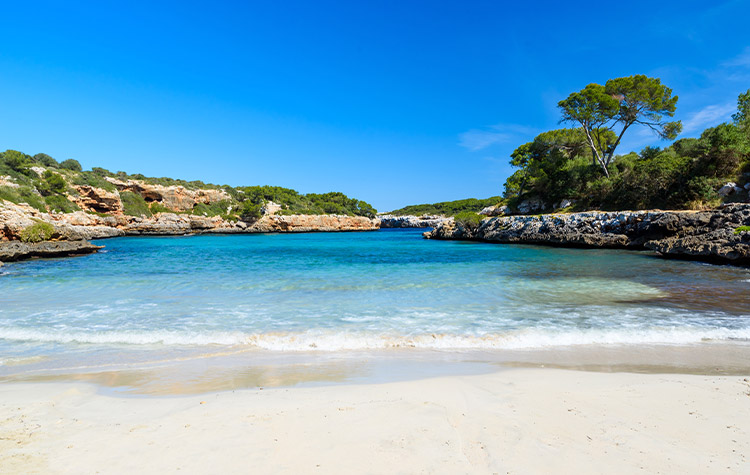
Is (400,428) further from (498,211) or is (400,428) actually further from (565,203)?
(498,211)

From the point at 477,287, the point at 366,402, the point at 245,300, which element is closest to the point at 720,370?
the point at 366,402

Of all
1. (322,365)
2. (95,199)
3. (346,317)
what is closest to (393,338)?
(322,365)

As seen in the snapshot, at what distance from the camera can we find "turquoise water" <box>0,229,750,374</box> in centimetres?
593

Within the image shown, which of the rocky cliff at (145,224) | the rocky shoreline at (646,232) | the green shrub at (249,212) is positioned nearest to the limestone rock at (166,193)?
the rocky cliff at (145,224)

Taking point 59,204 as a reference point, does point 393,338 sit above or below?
below

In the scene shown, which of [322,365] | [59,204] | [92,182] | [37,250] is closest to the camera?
[322,365]

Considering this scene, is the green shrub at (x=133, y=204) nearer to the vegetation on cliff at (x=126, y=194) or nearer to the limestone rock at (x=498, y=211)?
the vegetation on cliff at (x=126, y=194)

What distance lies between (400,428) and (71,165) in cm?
8773

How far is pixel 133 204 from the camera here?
198 ft

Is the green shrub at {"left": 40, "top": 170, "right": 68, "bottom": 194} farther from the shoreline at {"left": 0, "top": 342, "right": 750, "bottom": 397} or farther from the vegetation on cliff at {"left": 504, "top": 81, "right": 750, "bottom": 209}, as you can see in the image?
the vegetation on cliff at {"left": 504, "top": 81, "right": 750, "bottom": 209}

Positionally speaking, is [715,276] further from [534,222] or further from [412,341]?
[534,222]

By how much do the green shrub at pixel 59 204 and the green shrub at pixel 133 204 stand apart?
951cm

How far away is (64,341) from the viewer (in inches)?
240

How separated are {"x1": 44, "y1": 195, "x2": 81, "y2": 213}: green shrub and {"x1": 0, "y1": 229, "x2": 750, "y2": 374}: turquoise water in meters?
41.8
